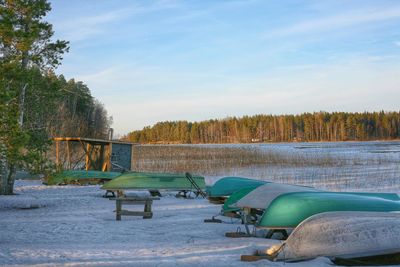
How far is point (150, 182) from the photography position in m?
15.1

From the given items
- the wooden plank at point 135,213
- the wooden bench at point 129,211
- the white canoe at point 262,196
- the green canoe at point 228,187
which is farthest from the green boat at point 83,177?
the white canoe at point 262,196

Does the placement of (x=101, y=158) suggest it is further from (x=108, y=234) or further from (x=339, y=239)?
(x=339, y=239)

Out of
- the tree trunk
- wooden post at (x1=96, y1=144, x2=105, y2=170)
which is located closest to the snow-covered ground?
the tree trunk

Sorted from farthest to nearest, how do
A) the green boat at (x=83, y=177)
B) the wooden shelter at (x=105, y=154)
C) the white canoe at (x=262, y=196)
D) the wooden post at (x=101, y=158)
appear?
the wooden post at (x=101, y=158) < the wooden shelter at (x=105, y=154) < the green boat at (x=83, y=177) < the white canoe at (x=262, y=196)

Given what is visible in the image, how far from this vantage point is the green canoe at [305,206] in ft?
25.9

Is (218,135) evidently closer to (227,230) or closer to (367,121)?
(367,121)

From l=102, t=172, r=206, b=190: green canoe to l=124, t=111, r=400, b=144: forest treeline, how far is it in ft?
332

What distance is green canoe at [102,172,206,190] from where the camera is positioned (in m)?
14.7

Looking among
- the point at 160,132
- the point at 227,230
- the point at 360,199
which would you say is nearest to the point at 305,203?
the point at 360,199

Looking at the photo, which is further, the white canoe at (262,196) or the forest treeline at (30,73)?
the forest treeline at (30,73)

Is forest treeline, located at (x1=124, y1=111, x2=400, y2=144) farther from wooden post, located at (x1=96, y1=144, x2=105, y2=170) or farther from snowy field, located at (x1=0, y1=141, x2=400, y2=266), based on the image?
snowy field, located at (x1=0, y1=141, x2=400, y2=266)

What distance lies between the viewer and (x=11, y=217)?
11031mm

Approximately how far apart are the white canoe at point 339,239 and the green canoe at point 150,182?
27.4 feet

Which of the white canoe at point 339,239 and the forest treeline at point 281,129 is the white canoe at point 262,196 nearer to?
the white canoe at point 339,239
